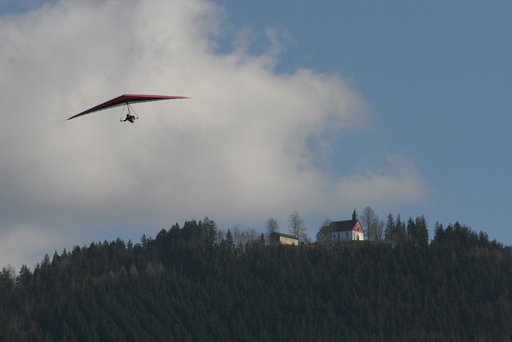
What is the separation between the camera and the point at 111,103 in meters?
122

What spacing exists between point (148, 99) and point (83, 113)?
7280 mm

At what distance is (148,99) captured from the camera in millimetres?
119188

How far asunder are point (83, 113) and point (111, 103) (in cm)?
410

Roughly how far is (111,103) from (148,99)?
5.11m
